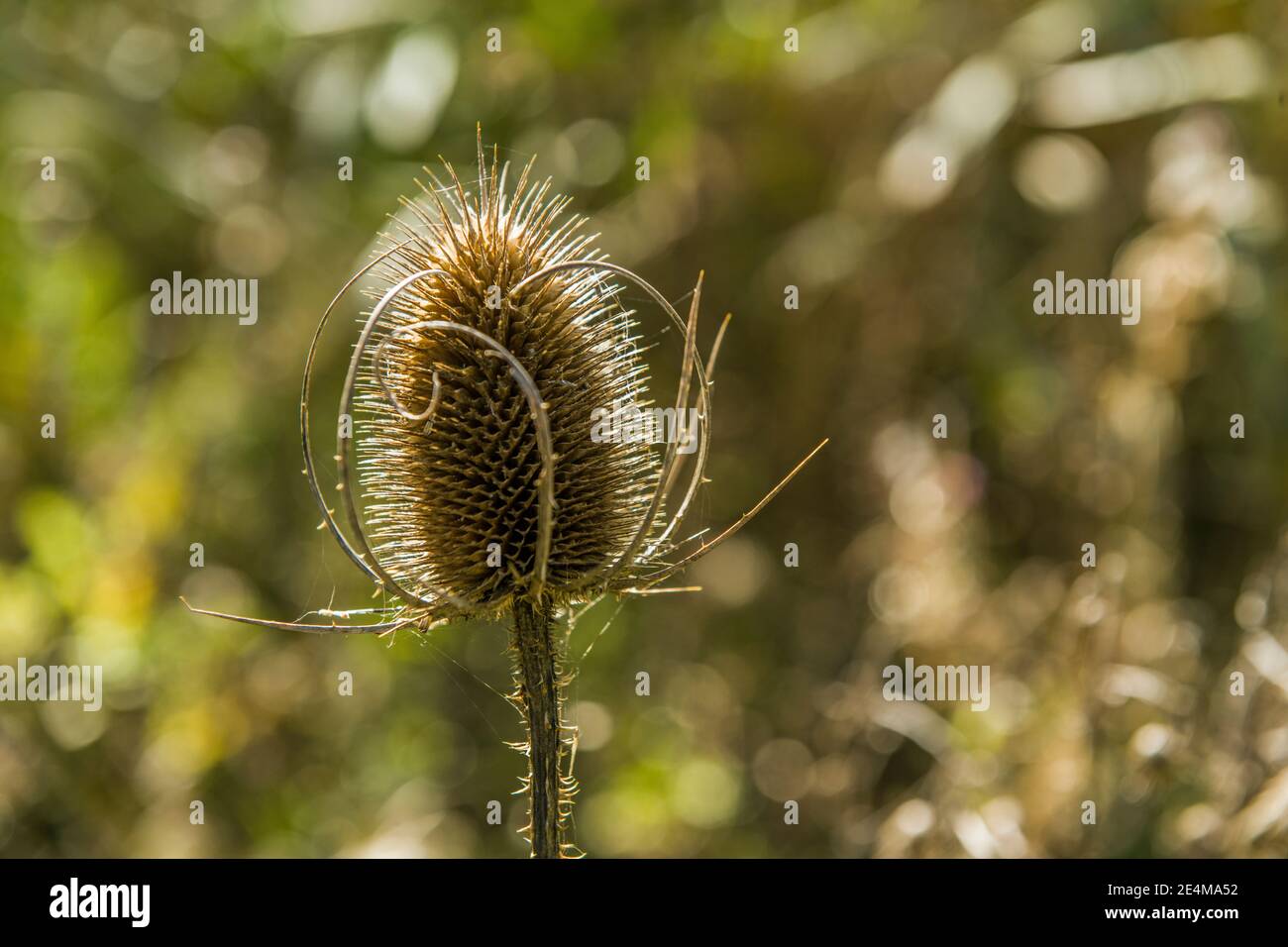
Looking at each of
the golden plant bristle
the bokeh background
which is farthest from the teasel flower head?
the bokeh background

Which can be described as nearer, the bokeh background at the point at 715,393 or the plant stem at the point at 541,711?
the plant stem at the point at 541,711

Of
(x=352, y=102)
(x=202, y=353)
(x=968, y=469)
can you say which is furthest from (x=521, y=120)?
(x=968, y=469)

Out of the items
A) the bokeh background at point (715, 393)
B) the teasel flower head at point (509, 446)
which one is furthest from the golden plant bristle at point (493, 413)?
the bokeh background at point (715, 393)

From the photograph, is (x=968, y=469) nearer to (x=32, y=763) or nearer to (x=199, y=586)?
(x=199, y=586)

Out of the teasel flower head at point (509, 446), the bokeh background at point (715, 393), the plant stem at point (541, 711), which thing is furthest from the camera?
the bokeh background at point (715, 393)

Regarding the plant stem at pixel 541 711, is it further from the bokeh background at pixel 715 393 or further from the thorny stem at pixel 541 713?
the bokeh background at pixel 715 393

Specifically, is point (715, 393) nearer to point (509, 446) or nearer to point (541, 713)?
point (509, 446)

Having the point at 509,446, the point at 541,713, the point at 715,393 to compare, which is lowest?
the point at 541,713

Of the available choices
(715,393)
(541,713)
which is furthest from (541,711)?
(715,393)
